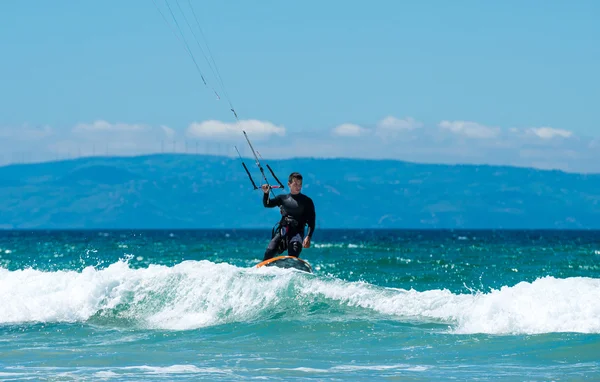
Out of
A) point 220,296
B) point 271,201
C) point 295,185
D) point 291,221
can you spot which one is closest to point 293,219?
point 291,221

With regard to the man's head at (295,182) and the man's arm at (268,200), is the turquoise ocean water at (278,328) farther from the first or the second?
the man's head at (295,182)

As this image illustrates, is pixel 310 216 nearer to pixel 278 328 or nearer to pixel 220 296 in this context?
pixel 220 296

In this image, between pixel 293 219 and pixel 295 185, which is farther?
pixel 293 219

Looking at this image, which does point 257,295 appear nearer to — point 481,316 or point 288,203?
point 288,203

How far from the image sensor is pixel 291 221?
16203mm

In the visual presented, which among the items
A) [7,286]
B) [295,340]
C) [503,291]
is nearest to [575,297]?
[503,291]

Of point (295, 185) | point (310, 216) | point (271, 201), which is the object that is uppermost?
point (295, 185)

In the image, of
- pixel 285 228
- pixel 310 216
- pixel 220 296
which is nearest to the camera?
pixel 220 296

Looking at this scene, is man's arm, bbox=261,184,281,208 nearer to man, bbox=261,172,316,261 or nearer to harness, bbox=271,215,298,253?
man, bbox=261,172,316,261

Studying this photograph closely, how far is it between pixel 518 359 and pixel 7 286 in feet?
34.0

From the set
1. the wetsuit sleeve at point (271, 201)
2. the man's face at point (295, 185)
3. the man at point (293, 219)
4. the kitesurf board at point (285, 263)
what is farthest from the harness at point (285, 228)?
the man's face at point (295, 185)

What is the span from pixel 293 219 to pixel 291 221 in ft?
0.20

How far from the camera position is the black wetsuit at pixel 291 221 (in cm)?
1597

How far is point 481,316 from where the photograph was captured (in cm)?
1343
